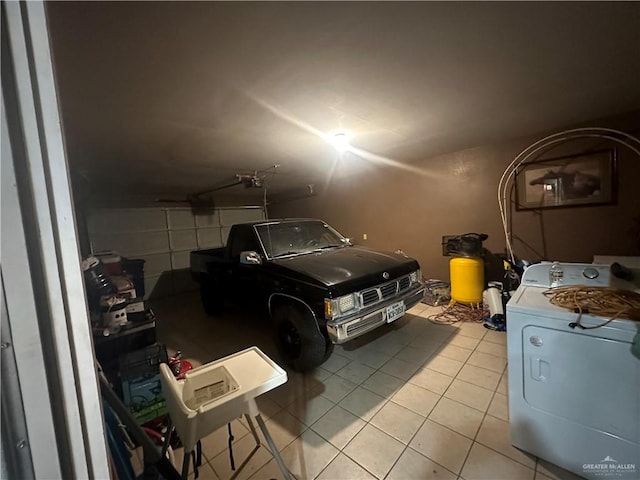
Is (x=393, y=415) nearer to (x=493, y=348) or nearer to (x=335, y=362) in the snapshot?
(x=335, y=362)

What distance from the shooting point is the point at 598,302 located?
131cm

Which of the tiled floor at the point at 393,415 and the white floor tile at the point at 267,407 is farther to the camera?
the white floor tile at the point at 267,407

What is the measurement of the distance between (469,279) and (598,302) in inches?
92.2

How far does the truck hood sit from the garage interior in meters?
0.81

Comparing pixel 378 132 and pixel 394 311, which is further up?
pixel 378 132

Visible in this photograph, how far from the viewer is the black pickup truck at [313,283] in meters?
2.17

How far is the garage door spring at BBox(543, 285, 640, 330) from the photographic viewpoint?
1.19 metres

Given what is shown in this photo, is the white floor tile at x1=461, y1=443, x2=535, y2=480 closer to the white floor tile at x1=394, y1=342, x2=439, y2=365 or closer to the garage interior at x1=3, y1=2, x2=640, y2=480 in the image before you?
the garage interior at x1=3, y1=2, x2=640, y2=480

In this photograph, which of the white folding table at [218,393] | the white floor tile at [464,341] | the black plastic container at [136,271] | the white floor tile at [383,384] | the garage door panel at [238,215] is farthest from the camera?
the garage door panel at [238,215]

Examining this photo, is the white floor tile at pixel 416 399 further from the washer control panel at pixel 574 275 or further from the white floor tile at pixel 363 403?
the washer control panel at pixel 574 275

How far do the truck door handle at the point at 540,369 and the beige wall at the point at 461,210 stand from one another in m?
2.70

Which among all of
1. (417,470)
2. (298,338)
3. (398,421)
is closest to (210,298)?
(298,338)

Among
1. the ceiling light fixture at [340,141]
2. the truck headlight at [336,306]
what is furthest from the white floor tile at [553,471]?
the ceiling light fixture at [340,141]

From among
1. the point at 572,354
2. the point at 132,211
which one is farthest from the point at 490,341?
the point at 132,211
